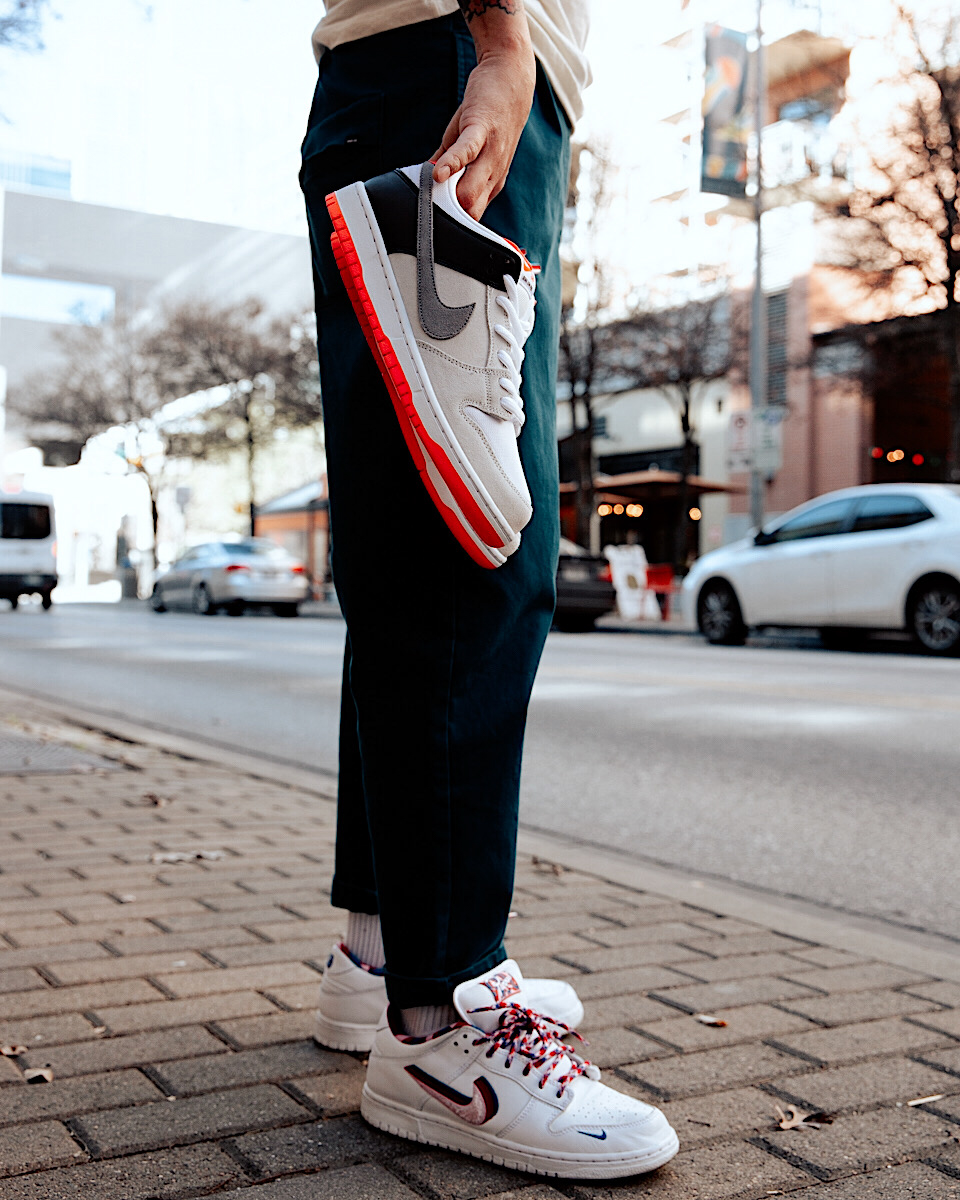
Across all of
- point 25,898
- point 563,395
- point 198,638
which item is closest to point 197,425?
point 563,395

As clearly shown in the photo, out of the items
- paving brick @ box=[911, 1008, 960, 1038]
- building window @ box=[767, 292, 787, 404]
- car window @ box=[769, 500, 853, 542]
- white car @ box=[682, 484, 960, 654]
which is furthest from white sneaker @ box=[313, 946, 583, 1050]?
building window @ box=[767, 292, 787, 404]

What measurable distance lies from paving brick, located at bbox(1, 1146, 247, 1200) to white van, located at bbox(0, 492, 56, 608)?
2894 centimetres

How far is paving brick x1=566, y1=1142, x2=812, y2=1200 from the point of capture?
1587 millimetres

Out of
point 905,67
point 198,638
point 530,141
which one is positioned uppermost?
point 905,67

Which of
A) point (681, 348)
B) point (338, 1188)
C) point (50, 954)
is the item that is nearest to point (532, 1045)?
point (338, 1188)

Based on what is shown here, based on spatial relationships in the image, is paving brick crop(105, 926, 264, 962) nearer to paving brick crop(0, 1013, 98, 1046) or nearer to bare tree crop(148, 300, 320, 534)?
paving brick crop(0, 1013, 98, 1046)

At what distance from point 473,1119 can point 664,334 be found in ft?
85.3

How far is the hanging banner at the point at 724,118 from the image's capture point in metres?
20.4

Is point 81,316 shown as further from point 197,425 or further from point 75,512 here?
point 75,512

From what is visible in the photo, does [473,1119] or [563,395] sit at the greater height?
[563,395]

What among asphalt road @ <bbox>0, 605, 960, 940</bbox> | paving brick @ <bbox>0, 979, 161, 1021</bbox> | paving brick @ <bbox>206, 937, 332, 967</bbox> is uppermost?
paving brick @ <bbox>0, 979, 161, 1021</bbox>

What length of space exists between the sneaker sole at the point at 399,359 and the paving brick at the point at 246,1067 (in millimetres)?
897

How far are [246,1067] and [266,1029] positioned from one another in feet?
0.63

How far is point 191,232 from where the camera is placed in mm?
95375
